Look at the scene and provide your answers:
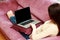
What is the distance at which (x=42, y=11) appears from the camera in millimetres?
1938

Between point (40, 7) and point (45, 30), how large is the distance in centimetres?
67

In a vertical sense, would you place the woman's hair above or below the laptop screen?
above

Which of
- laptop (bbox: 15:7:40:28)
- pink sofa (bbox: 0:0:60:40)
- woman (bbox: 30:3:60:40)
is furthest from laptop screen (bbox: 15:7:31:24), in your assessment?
woman (bbox: 30:3:60:40)

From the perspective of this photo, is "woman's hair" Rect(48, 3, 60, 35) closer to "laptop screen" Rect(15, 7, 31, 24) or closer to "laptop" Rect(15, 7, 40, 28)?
"laptop" Rect(15, 7, 40, 28)

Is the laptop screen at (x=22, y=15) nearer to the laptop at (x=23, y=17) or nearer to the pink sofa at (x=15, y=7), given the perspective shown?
the laptop at (x=23, y=17)

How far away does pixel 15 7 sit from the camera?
2.54 metres

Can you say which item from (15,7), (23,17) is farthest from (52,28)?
(15,7)

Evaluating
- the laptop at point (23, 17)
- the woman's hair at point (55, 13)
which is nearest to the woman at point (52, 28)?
the woman's hair at point (55, 13)

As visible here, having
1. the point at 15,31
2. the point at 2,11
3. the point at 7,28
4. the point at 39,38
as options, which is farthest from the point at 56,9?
the point at 2,11

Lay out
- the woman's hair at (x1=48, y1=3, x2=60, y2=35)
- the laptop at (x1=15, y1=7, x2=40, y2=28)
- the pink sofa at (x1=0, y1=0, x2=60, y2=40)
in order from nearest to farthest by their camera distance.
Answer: the woman's hair at (x1=48, y1=3, x2=60, y2=35) → the pink sofa at (x1=0, y1=0, x2=60, y2=40) → the laptop at (x1=15, y1=7, x2=40, y2=28)

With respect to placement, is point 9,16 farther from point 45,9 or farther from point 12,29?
point 45,9

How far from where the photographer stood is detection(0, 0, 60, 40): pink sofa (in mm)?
1643

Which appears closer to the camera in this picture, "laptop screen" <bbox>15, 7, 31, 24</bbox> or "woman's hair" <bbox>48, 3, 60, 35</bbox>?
"woman's hair" <bbox>48, 3, 60, 35</bbox>

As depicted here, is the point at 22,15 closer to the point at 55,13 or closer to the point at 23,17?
the point at 23,17
